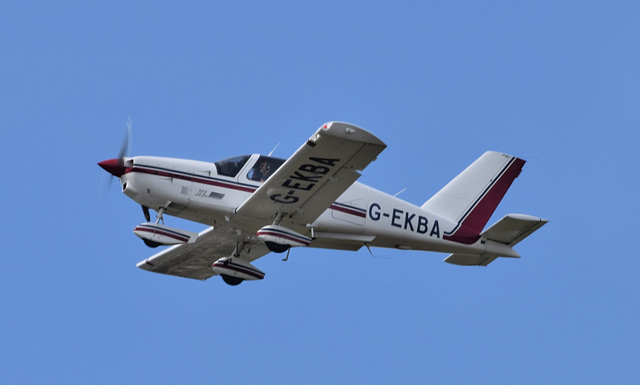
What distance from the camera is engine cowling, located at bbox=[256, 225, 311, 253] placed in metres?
18.7

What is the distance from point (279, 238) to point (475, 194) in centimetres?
523

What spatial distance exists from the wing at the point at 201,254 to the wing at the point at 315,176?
1143 mm

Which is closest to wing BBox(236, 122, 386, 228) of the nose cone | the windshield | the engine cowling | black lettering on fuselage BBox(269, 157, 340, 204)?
black lettering on fuselage BBox(269, 157, 340, 204)

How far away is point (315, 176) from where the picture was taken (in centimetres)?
1814

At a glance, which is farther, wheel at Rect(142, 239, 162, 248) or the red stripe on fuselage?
the red stripe on fuselage

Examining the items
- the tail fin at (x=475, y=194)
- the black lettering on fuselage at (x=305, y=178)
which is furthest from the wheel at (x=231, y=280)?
the tail fin at (x=475, y=194)

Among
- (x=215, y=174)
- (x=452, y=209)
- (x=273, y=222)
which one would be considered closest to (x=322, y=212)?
(x=273, y=222)

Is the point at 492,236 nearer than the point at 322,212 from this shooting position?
No

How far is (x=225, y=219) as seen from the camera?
19516 mm

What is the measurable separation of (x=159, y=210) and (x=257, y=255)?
3.21 m

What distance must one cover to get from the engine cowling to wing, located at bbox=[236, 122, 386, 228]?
438 mm

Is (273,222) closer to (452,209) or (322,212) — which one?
(322,212)

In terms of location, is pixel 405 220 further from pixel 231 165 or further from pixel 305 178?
pixel 231 165

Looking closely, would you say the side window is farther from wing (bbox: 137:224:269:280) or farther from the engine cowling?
wing (bbox: 137:224:269:280)
